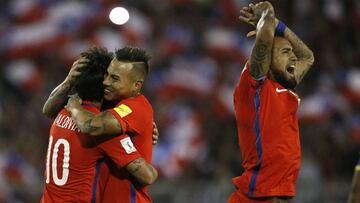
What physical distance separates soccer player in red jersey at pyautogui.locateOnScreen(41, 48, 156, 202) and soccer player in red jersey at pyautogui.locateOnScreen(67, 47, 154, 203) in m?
0.08

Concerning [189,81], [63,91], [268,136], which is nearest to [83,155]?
[63,91]

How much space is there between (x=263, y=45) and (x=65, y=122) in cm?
151

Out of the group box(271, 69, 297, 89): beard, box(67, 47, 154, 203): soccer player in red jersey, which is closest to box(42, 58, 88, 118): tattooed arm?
box(67, 47, 154, 203): soccer player in red jersey

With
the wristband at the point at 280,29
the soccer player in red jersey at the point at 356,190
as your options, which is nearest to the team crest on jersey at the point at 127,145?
the wristband at the point at 280,29

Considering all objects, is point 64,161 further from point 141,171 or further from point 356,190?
point 356,190

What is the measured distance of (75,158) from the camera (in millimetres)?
6598

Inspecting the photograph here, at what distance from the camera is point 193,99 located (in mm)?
14742

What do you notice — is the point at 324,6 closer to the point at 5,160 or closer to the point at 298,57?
the point at 5,160

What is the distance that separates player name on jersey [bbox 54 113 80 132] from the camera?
21.7ft

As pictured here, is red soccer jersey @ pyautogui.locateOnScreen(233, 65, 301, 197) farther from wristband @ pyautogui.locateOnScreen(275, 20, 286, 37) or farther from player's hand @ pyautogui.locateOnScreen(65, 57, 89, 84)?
player's hand @ pyautogui.locateOnScreen(65, 57, 89, 84)

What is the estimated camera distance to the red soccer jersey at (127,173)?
666 centimetres

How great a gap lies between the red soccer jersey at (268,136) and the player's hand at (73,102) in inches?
46.0

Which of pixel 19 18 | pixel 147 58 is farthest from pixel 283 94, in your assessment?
pixel 19 18

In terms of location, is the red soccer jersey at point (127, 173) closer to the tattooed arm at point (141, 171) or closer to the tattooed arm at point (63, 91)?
the tattooed arm at point (141, 171)
